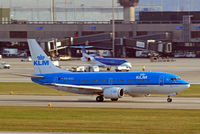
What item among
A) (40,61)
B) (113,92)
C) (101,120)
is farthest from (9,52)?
(101,120)

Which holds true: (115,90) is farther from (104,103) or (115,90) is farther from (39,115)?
(39,115)

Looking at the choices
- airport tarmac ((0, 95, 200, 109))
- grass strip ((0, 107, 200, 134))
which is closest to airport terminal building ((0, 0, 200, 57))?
airport tarmac ((0, 95, 200, 109))

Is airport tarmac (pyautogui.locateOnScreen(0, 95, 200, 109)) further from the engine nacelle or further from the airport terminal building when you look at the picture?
the airport terminal building

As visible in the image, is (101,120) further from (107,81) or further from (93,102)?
(107,81)

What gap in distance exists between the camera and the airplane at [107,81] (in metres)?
61.5

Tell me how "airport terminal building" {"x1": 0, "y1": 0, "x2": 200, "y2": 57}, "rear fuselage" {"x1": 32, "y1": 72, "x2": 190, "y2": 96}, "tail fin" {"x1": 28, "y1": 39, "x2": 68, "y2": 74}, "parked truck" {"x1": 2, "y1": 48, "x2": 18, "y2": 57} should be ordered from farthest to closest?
"parked truck" {"x1": 2, "y1": 48, "x2": 18, "y2": 57}
"airport terminal building" {"x1": 0, "y1": 0, "x2": 200, "y2": 57}
"tail fin" {"x1": 28, "y1": 39, "x2": 68, "y2": 74}
"rear fuselage" {"x1": 32, "y1": 72, "x2": 190, "y2": 96}

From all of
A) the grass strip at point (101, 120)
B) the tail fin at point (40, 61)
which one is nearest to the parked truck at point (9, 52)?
the tail fin at point (40, 61)

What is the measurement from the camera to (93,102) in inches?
2490

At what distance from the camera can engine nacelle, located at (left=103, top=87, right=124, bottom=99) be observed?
6225 centimetres

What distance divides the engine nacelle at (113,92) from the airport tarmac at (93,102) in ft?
2.32

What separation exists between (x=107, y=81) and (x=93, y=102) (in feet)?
9.94

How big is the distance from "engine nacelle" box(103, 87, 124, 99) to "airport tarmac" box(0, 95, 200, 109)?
0.71 m

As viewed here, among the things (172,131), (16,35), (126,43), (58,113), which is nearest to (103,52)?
(126,43)

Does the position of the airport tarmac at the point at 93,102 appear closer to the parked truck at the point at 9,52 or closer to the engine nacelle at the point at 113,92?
the engine nacelle at the point at 113,92
